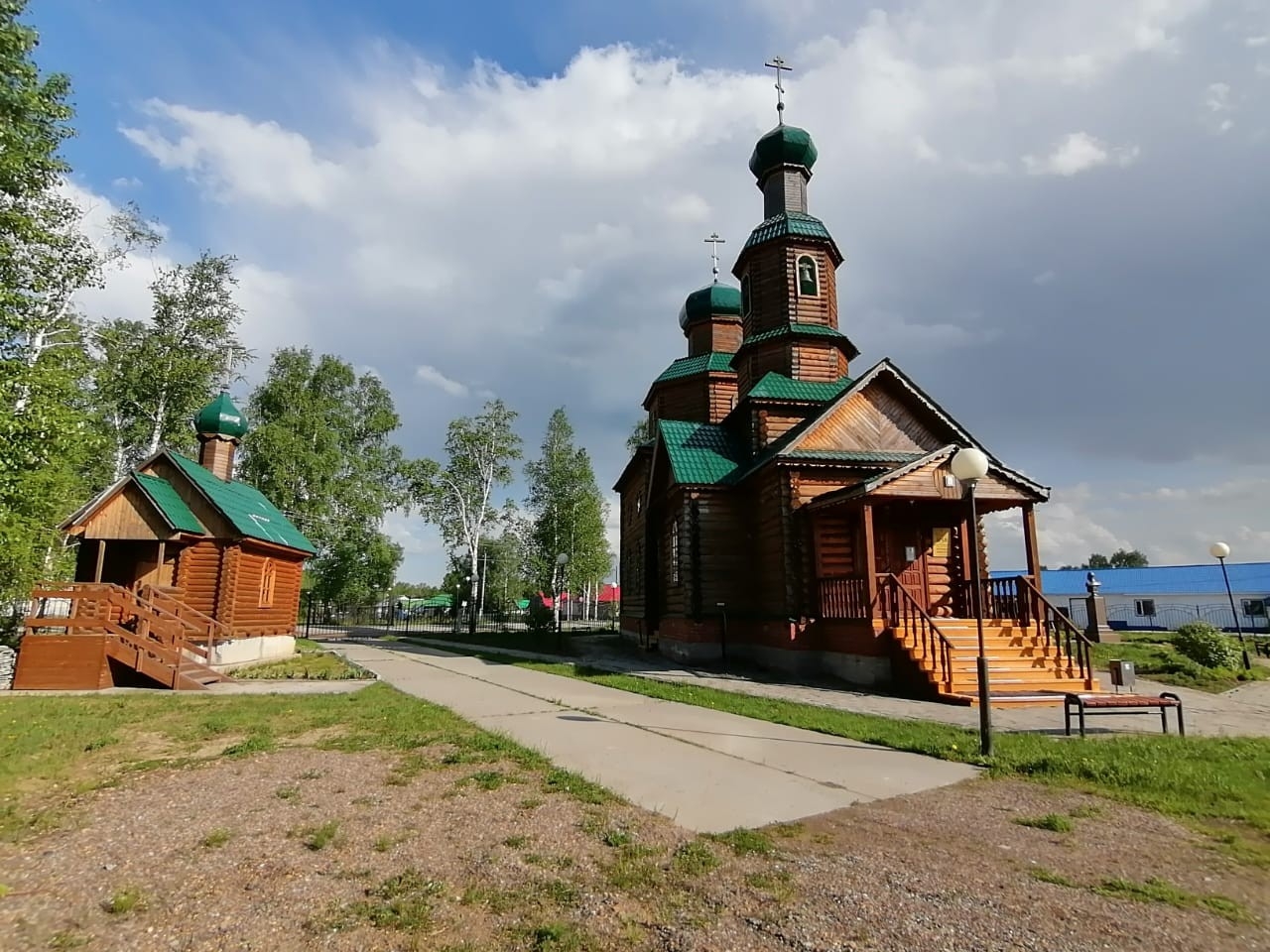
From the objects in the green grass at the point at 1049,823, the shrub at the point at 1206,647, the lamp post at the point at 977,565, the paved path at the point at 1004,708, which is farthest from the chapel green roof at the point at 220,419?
the shrub at the point at 1206,647

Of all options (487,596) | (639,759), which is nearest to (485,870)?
(639,759)

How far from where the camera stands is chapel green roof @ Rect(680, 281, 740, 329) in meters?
26.5

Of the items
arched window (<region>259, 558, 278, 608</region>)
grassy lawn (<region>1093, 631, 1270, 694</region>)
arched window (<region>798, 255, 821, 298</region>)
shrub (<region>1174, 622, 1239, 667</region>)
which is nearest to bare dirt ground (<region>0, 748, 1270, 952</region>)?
grassy lawn (<region>1093, 631, 1270, 694</region>)

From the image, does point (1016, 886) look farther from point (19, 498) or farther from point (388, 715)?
point (19, 498)

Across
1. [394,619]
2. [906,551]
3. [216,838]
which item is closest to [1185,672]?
[906,551]

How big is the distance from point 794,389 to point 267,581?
54.0 ft

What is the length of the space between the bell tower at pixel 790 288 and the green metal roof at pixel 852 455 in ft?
12.1

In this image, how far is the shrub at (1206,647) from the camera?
1551cm

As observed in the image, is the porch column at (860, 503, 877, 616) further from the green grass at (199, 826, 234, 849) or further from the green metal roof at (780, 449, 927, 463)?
the green grass at (199, 826, 234, 849)

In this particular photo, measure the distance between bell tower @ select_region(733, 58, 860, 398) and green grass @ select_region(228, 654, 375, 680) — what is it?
1280cm

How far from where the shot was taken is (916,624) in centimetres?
1225

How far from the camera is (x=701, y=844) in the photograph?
4.23 m

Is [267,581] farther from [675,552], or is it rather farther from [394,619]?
[394,619]

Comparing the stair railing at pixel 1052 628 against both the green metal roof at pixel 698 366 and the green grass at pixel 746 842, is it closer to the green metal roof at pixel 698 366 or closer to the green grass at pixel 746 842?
the green grass at pixel 746 842
